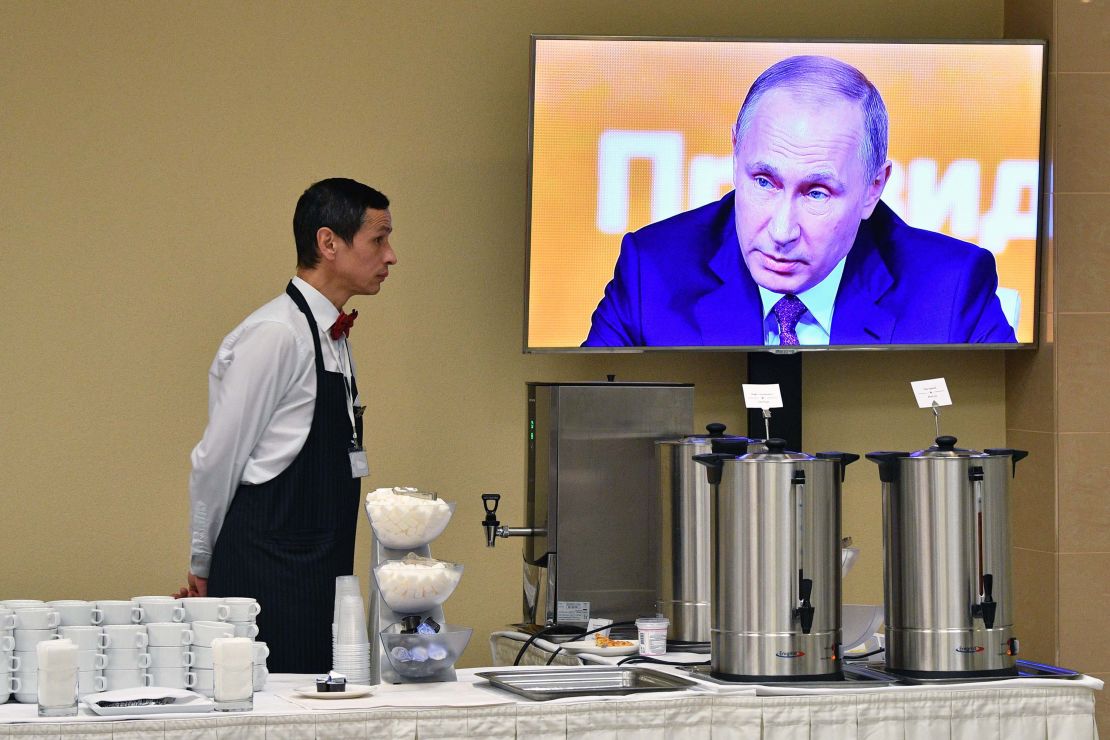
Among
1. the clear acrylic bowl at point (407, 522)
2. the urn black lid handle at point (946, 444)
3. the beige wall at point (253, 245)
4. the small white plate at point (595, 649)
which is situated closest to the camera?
the clear acrylic bowl at point (407, 522)

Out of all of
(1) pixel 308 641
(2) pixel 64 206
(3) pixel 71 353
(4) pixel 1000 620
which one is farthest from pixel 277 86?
(4) pixel 1000 620

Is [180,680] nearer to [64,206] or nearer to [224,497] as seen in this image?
[224,497]

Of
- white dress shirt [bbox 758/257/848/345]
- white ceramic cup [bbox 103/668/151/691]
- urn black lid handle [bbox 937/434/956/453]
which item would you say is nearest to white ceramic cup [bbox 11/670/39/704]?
white ceramic cup [bbox 103/668/151/691]

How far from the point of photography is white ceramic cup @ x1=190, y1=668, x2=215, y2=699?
2092 millimetres

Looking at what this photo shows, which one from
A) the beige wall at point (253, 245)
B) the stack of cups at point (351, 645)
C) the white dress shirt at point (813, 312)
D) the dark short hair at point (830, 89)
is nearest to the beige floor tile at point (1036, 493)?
the beige wall at point (253, 245)

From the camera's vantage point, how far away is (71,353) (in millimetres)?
4004

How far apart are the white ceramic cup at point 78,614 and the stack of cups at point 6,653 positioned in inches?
4.0

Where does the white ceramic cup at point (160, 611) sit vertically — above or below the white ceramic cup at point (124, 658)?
above

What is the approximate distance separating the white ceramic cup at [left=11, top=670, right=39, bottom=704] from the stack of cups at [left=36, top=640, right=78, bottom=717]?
11 cm

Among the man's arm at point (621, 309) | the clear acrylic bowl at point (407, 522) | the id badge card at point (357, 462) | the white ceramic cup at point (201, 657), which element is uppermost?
the man's arm at point (621, 309)

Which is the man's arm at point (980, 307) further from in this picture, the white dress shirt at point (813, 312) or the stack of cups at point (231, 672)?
the stack of cups at point (231, 672)

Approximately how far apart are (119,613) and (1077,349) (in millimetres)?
3203

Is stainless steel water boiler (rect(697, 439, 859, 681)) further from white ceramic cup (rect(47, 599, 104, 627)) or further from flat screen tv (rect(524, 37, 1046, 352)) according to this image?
flat screen tv (rect(524, 37, 1046, 352))

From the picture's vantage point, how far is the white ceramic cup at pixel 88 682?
80.4 inches
